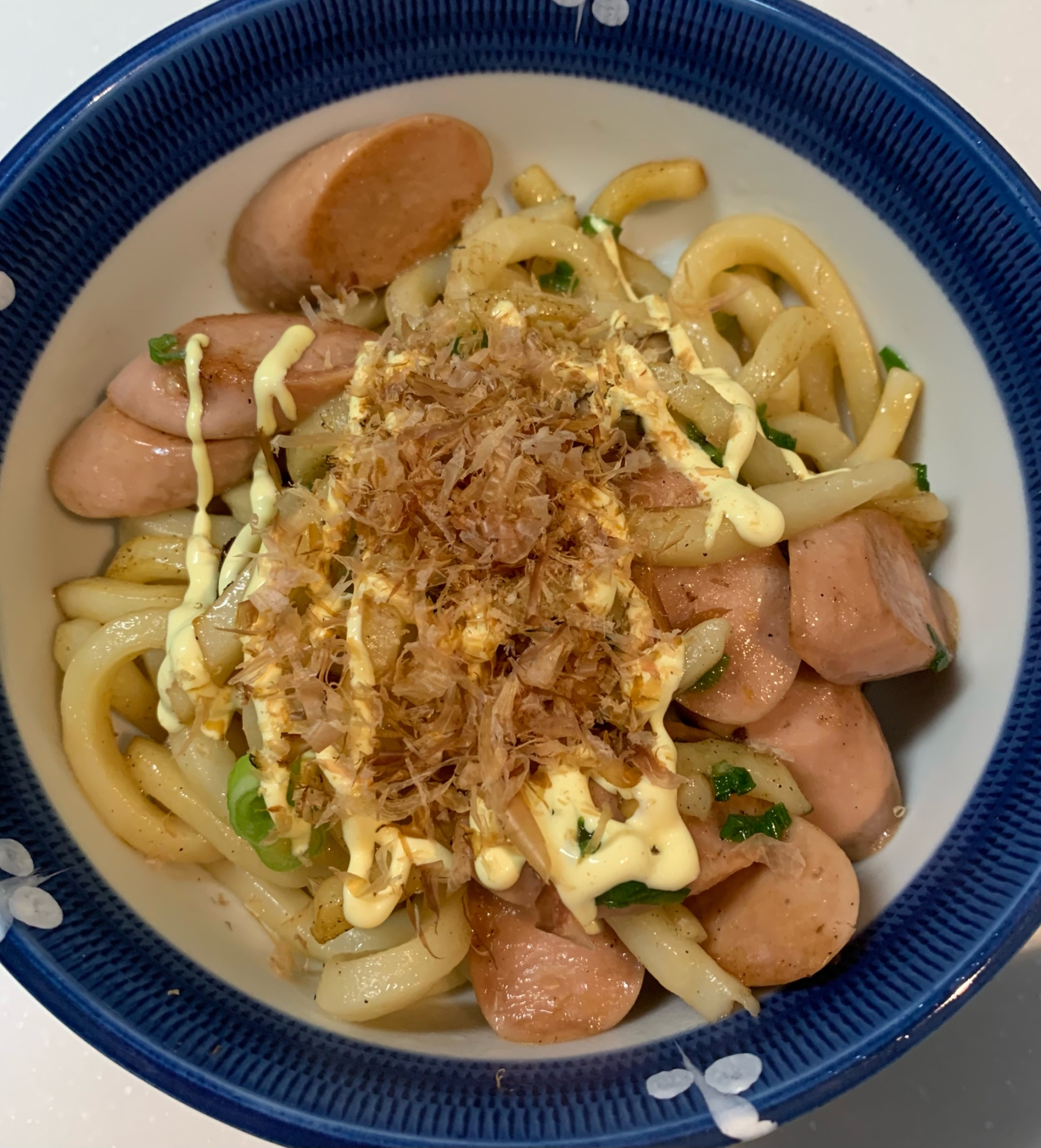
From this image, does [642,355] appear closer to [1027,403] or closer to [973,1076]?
[1027,403]

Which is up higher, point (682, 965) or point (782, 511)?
point (782, 511)

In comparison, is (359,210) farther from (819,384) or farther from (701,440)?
(819,384)

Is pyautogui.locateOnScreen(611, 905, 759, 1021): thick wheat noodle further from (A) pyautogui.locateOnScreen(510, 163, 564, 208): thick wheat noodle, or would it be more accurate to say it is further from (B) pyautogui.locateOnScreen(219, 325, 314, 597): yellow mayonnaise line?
(A) pyautogui.locateOnScreen(510, 163, 564, 208): thick wheat noodle

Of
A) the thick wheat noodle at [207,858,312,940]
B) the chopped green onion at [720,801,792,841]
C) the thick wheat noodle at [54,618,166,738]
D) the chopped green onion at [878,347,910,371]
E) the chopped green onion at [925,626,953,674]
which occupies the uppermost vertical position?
the chopped green onion at [878,347,910,371]

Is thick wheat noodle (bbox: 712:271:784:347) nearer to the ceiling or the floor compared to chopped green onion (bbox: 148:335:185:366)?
nearer to the ceiling

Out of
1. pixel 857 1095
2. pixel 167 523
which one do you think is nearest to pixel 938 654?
pixel 857 1095

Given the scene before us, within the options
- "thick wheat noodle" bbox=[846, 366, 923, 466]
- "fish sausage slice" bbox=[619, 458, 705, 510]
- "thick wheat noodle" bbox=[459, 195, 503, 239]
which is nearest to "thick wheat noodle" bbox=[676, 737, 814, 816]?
"fish sausage slice" bbox=[619, 458, 705, 510]
